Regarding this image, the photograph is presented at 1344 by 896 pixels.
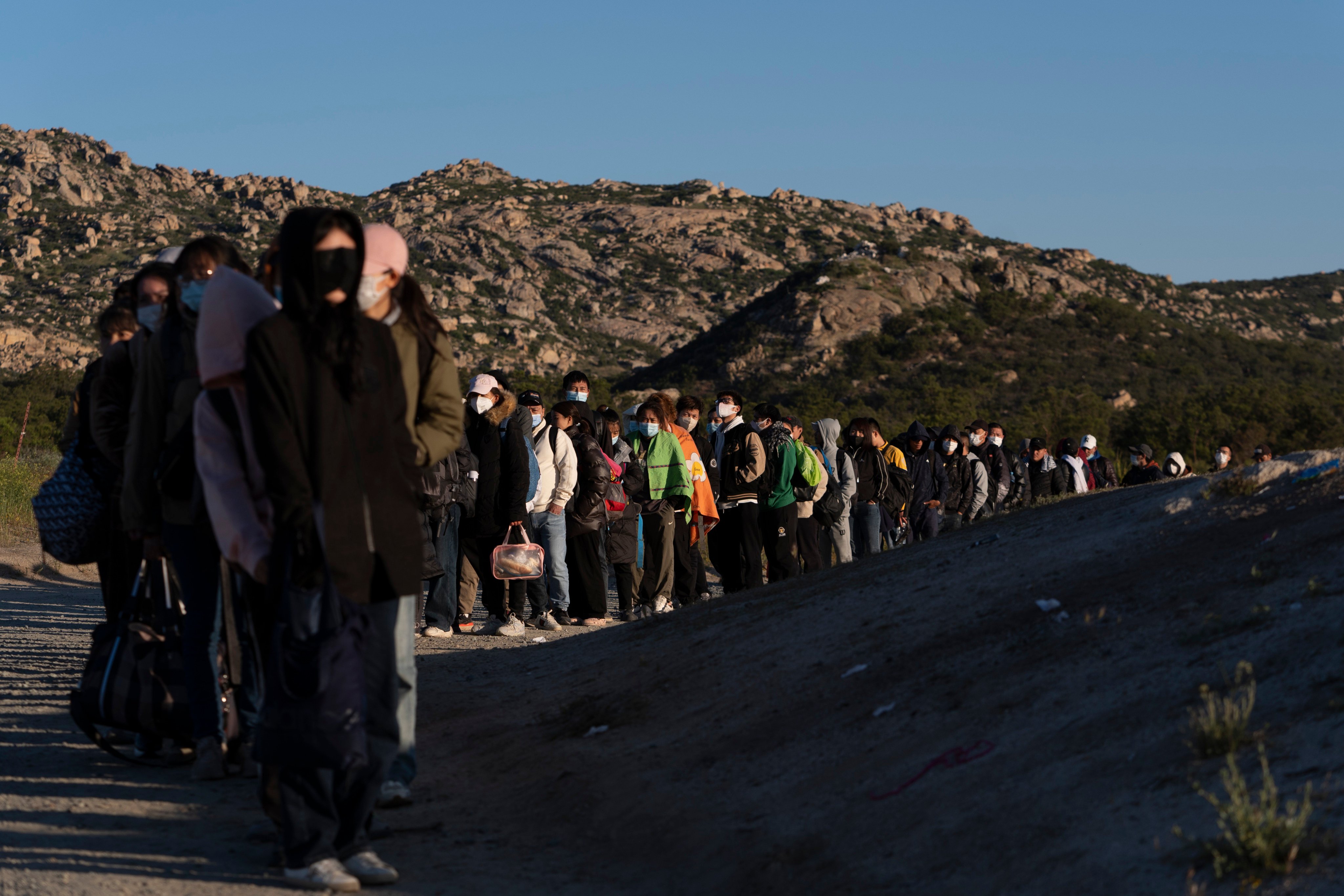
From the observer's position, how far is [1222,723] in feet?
12.7

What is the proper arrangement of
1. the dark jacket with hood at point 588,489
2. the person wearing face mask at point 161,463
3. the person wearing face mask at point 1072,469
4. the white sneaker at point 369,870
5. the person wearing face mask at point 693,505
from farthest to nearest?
the person wearing face mask at point 1072,469 → the person wearing face mask at point 693,505 → the dark jacket with hood at point 588,489 → the person wearing face mask at point 161,463 → the white sneaker at point 369,870

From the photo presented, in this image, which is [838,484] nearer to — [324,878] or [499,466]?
[499,466]

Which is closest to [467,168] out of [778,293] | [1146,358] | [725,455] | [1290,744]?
[778,293]

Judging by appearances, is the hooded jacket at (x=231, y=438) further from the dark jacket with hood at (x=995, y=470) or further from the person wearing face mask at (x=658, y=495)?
the dark jacket with hood at (x=995, y=470)

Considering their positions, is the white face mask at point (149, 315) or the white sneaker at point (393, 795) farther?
the white face mask at point (149, 315)

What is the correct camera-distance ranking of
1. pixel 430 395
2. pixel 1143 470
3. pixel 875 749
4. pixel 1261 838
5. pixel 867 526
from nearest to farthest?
pixel 1261 838 → pixel 430 395 → pixel 875 749 → pixel 867 526 → pixel 1143 470

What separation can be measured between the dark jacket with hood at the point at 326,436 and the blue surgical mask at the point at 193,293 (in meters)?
1.54

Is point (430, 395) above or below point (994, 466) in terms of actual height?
above

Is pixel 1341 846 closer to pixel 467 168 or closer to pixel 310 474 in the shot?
pixel 310 474

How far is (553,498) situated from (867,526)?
490 cm

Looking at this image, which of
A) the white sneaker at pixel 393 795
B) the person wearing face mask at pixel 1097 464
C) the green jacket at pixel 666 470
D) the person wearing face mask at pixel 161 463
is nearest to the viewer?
the white sneaker at pixel 393 795

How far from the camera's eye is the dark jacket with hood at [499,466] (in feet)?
36.3

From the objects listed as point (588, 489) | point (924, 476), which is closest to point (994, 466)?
point (924, 476)

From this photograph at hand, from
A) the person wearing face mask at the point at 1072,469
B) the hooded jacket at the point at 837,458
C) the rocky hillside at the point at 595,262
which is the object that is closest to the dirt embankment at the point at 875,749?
the hooded jacket at the point at 837,458
